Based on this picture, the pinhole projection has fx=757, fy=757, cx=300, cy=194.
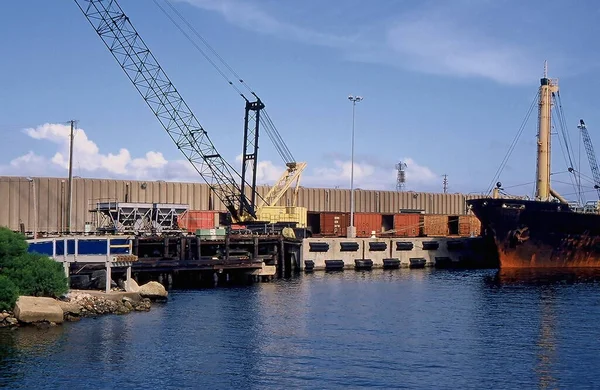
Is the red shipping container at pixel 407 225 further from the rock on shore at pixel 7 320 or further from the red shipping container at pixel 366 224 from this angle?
the rock on shore at pixel 7 320

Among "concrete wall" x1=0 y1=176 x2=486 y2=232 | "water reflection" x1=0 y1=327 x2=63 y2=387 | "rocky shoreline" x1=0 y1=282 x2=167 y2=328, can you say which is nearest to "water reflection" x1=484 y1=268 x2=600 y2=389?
"water reflection" x1=0 y1=327 x2=63 y2=387

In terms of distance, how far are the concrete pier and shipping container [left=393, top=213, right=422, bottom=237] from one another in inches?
235

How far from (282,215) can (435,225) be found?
85.0ft

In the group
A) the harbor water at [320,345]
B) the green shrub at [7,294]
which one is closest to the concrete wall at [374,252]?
the harbor water at [320,345]

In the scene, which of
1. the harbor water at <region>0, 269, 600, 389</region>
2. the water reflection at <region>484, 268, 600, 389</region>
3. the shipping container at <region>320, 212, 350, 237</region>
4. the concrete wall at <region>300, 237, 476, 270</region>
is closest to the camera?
the harbor water at <region>0, 269, 600, 389</region>

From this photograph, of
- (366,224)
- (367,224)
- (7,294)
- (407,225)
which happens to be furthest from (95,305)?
(407,225)

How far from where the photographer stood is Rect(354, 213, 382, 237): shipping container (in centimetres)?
9369

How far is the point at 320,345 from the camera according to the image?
35.2m

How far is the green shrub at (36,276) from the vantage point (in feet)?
131

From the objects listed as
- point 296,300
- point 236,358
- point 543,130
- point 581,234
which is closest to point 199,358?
point 236,358

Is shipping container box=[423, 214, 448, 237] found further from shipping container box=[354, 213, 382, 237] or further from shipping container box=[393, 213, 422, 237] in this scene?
shipping container box=[354, 213, 382, 237]

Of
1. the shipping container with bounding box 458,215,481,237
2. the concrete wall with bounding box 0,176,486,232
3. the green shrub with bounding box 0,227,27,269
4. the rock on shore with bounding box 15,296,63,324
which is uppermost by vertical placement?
the concrete wall with bounding box 0,176,486,232

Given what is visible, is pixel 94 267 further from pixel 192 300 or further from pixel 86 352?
pixel 86 352

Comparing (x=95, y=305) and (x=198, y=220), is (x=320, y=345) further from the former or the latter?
(x=198, y=220)
